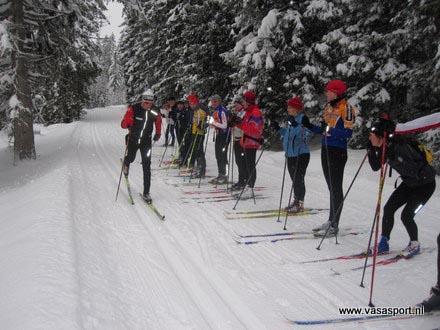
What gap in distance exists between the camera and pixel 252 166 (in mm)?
9680

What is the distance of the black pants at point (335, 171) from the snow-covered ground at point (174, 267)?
1.76 feet

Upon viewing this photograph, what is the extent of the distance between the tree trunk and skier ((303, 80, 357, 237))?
10.1 m

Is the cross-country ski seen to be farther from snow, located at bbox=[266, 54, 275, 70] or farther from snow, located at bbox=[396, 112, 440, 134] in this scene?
snow, located at bbox=[266, 54, 275, 70]

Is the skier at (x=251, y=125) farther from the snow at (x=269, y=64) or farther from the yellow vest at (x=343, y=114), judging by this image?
the snow at (x=269, y=64)

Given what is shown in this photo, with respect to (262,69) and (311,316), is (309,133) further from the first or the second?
(262,69)

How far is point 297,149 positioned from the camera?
796cm

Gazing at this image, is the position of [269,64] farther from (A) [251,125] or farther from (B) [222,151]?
(A) [251,125]

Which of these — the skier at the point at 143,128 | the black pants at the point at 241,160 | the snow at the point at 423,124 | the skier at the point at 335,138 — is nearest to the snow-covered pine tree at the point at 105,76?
the black pants at the point at 241,160

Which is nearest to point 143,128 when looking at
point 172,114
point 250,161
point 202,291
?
point 250,161

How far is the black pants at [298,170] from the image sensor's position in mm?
8008

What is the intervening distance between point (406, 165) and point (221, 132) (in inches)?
239

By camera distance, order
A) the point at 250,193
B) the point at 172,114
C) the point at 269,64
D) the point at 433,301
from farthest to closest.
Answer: the point at 172,114, the point at 269,64, the point at 250,193, the point at 433,301

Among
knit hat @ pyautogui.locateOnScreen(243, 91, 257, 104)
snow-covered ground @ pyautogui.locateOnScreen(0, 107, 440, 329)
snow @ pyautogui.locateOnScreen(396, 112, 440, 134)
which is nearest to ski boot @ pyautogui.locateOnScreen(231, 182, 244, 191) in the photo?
snow-covered ground @ pyautogui.locateOnScreen(0, 107, 440, 329)

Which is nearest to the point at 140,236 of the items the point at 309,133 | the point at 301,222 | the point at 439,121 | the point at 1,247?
the point at 1,247
